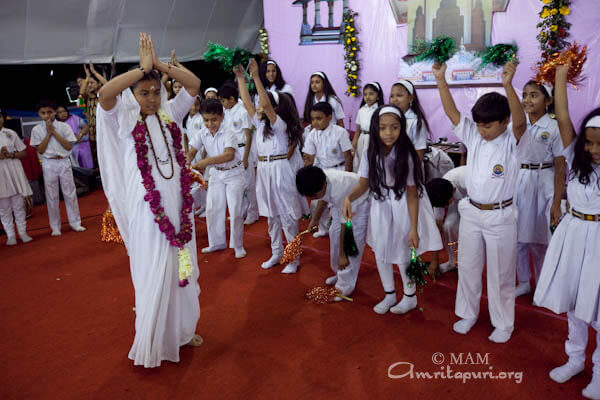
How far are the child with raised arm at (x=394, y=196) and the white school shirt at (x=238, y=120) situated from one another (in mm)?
2609

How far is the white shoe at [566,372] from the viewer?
2828 millimetres

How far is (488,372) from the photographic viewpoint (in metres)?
2.97

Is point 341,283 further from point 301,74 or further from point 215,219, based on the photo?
point 301,74

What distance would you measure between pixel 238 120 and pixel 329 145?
1621mm

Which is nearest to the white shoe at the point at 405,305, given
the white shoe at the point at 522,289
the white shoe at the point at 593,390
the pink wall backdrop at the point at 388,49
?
the white shoe at the point at 522,289

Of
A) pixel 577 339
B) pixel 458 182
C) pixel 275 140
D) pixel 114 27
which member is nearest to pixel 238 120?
pixel 275 140

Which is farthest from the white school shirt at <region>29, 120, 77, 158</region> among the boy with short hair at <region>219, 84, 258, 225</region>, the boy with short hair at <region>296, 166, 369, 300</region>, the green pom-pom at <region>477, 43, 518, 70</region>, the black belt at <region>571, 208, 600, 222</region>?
the green pom-pom at <region>477, 43, 518, 70</region>

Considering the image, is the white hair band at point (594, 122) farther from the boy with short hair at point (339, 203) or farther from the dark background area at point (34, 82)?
the dark background area at point (34, 82)

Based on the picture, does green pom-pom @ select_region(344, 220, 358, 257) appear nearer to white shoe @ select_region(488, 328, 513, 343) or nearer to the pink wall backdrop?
white shoe @ select_region(488, 328, 513, 343)

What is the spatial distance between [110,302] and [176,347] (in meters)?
1.37

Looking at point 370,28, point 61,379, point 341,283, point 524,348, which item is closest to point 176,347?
point 61,379

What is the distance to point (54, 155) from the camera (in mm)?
6246

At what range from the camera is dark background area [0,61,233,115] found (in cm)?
955

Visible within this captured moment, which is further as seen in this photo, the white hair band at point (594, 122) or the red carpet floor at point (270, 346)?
the red carpet floor at point (270, 346)
